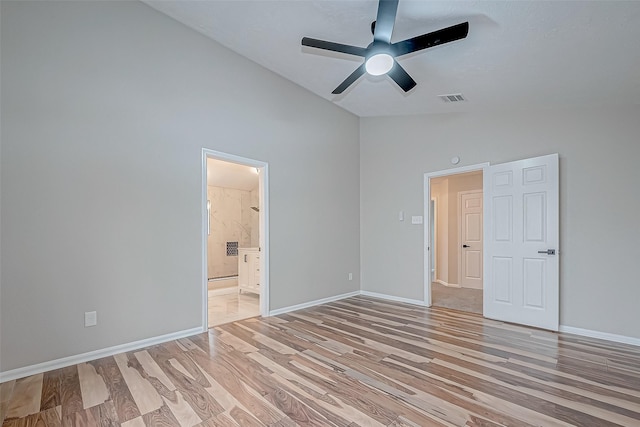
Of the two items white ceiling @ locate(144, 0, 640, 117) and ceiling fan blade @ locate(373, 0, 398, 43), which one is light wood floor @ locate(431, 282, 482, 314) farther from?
ceiling fan blade @ locate(373, 0, 398, 43)

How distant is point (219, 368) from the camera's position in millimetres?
2605

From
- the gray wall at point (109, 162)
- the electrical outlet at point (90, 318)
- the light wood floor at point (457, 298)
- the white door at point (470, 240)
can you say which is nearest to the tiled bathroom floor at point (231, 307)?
the gray wall at point (109, 162)

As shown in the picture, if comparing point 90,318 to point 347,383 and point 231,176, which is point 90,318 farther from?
point 231,176

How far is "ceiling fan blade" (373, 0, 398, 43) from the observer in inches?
80.0

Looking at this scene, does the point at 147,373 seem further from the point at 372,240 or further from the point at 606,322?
the point at 606,322

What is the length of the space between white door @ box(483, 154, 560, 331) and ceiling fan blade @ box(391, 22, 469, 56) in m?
2.28

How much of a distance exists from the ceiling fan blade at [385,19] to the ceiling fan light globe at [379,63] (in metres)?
0.13

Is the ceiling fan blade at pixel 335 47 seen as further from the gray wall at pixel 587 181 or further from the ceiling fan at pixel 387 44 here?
the gray wall at pixel 587 181

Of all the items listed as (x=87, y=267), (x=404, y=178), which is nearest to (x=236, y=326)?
(x=87, y=267)

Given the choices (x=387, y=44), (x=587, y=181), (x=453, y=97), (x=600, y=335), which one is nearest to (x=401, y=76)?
(x=387, y=44)

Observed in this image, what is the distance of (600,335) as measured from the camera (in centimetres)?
330

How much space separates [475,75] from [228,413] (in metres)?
3.80

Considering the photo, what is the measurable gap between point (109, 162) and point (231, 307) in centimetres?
272

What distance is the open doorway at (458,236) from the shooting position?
633 cm
